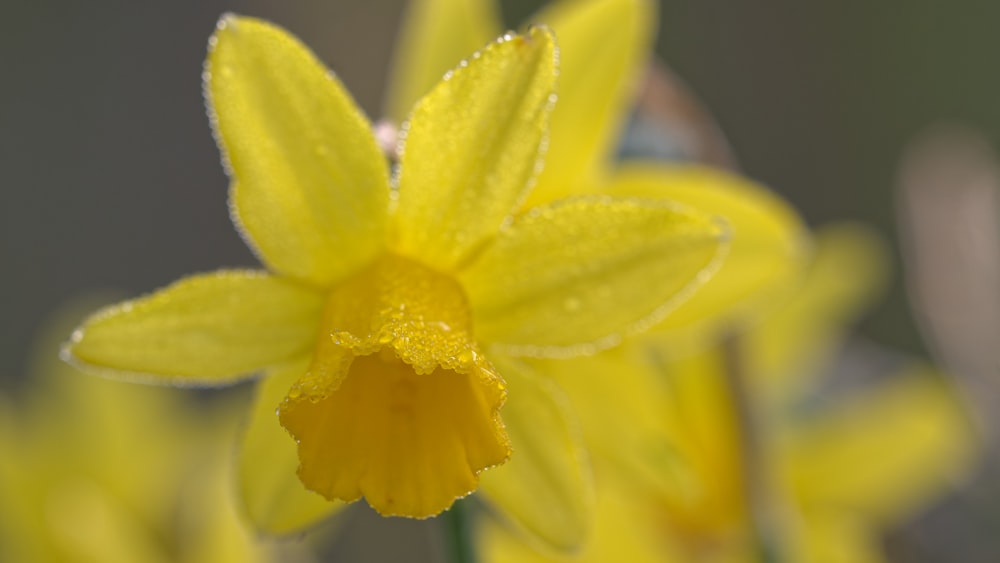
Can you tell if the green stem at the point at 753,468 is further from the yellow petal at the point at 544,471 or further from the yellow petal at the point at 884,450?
the yellow petal at the point at 884,450

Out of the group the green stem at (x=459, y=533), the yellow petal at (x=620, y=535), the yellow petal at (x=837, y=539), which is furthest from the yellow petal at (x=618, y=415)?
the yellow petal at (x=837, y=539)

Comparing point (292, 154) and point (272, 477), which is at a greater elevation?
point (292, 154)

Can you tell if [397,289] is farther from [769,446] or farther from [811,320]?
[811,320]

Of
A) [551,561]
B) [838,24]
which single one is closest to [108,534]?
[551,561]

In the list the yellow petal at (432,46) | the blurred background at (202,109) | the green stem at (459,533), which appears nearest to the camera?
the green stem at (459,533)

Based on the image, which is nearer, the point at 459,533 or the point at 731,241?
the point at 459,533

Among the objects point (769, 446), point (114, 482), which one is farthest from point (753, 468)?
point (114, 482)

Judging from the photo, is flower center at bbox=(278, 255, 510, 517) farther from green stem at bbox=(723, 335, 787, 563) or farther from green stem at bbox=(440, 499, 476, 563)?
green stem at bbox=(723, 335, 787, 563)
